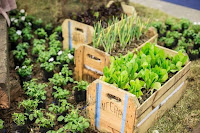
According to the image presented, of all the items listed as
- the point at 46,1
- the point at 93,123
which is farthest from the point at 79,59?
the point at 46,1

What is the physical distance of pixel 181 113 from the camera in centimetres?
328

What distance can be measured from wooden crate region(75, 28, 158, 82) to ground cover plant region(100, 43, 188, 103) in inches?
15.1

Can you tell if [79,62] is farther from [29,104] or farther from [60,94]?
[29,104]

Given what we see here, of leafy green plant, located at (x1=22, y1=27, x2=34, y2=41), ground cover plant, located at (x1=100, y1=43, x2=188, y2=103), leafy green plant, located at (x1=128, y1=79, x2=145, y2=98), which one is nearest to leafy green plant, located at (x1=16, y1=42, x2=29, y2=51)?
leafy green plant, located at (x1=22, y1=27, x2=34, y2=41)

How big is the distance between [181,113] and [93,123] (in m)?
1.05

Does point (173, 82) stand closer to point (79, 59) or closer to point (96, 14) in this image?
point (79, 59)

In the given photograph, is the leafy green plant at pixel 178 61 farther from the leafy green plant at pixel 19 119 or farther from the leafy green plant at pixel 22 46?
the leafy green plant at pixel 22 46

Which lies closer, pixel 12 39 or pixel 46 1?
pixel 12 39

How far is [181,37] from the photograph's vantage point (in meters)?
4.49

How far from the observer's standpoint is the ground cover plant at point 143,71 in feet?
8.96

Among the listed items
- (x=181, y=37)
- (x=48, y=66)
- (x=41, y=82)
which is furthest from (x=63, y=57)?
(x=181, y=37)

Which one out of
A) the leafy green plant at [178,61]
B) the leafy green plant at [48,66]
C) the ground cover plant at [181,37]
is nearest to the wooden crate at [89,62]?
the leafy green plant at [48,66]

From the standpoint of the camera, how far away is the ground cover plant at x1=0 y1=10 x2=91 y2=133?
2.78 metres

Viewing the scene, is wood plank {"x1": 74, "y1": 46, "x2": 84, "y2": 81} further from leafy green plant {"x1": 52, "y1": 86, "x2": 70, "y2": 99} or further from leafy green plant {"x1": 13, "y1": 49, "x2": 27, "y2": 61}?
leafy green plant {"x1": 13, "y1": 49, "x2": 27, "y2": 61}
